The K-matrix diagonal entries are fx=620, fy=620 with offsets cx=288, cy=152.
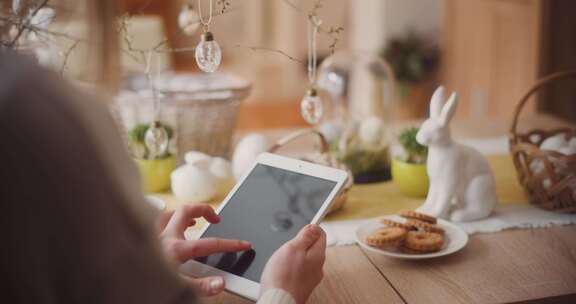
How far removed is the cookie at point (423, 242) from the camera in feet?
3.45

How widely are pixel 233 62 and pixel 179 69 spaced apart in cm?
45

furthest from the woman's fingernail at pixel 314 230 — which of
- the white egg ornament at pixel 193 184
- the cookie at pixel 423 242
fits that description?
the white egg ornament at pixel 193 184

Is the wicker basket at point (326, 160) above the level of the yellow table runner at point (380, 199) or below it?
above

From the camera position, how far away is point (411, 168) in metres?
1.33

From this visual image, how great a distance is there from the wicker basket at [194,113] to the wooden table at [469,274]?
56 cm

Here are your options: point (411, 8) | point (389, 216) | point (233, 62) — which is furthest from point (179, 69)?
point (389, 216)

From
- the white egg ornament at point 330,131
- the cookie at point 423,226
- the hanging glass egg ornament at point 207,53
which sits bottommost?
the cookie at point 423,226

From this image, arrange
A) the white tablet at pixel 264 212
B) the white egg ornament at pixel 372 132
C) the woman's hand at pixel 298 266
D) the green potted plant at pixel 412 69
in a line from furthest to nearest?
the green potted plant at pixel 412 69
the white egg ornament at pixel 372 132
the white tablet at pixel 264 212
the woman's hand at pixel 298 266

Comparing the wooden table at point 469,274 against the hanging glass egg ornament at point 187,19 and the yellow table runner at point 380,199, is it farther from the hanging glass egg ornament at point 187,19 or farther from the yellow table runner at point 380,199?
the hanging glass egg ornament at point 187,19

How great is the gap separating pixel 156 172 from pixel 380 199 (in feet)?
1.65

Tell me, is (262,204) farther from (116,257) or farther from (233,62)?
(233,62)

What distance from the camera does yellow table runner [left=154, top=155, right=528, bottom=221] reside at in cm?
128

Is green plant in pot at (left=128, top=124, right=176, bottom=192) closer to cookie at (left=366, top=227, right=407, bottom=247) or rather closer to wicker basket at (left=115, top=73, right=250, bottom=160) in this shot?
Result: wicker basket at (left=115, top=73, right=250, bottom=160)

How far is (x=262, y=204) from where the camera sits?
1038 millimetres
